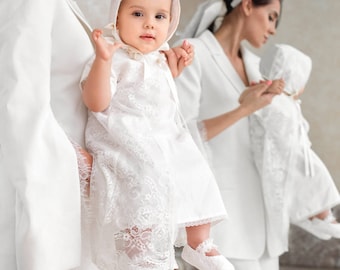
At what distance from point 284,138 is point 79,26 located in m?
1.02

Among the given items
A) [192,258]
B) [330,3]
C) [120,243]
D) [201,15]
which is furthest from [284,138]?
[330,3]

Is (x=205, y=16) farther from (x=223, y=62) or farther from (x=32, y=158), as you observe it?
(x=32, y=158)

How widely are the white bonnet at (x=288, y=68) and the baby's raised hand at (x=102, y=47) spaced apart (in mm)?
1152

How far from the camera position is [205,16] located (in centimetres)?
218

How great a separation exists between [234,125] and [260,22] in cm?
32

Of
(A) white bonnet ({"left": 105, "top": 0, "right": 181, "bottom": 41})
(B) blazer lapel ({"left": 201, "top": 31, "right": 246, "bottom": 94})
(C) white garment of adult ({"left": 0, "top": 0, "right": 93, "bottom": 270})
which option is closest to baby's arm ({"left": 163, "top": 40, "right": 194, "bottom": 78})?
(A) white bonnet ({"left": 105, "top": 0, "right": 181, "bottom": 41})

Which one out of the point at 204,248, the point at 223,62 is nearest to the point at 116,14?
the point at 204,248

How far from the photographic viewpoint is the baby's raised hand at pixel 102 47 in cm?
111

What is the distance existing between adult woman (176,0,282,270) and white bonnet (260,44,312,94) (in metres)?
0.09

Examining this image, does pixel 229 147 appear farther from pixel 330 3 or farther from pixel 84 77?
pixel 330 3

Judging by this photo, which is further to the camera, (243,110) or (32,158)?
(243,110)

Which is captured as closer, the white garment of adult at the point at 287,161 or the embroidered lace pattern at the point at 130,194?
the embroidered lace pattern at the point at 130,194
